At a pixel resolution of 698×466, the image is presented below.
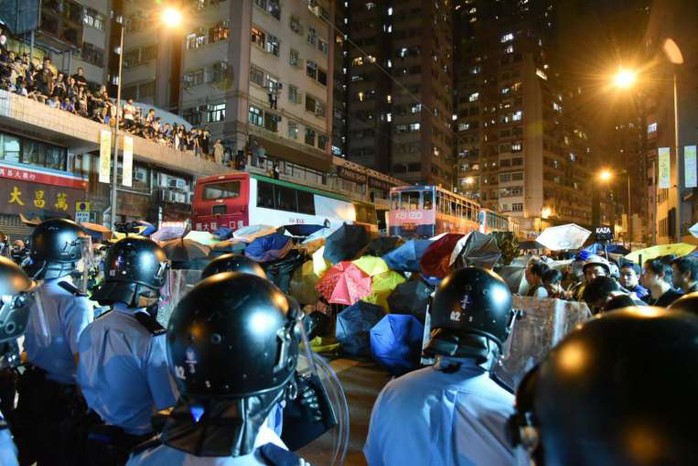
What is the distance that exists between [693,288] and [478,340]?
400 cm

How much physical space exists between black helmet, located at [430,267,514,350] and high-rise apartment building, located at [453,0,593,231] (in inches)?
2892

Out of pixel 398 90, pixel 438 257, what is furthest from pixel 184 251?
pixel 398 90

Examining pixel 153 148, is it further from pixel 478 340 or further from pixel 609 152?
pixel 609 152

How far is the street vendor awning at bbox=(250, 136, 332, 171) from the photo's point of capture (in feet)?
108

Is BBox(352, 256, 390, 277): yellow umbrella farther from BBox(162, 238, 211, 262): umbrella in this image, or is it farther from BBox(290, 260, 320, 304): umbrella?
BBox(162, 238, 211, 262): umbrella

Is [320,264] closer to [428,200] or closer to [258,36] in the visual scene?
[428,200]

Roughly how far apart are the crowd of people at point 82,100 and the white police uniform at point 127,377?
18.9 meters

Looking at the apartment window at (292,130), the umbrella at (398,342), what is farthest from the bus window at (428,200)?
the apartment window at (292,130)

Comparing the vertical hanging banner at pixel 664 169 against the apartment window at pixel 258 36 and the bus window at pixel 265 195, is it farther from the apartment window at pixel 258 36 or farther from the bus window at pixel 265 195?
the apartment window at pixel 258 36

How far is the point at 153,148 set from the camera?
76.2 feet

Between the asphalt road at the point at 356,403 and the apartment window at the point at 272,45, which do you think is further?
the apartment window at the point at 272,45

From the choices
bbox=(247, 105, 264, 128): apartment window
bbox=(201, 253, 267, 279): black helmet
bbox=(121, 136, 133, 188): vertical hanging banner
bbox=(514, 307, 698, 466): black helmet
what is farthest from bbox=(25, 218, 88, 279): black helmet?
bbox=(247, 105, 264, 128): apartment window

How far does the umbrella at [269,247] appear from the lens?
32.3ft

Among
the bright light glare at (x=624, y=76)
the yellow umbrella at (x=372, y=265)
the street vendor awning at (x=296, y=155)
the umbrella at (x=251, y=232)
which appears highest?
the street vendor awning at (x=296, y=155)
